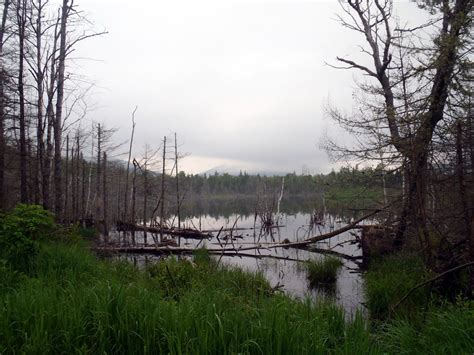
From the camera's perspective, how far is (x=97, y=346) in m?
3.35

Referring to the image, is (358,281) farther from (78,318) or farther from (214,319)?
(78,318)

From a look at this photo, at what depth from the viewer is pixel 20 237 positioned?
5.91 metres

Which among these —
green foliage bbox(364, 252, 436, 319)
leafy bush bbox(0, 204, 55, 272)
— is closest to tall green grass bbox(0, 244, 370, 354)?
leafy bush bbox(0, 204, 55, 272)

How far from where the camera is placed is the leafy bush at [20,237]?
5855mm

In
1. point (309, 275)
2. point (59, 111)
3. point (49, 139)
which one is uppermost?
point (59, 111)

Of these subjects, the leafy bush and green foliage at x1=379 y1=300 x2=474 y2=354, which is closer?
green foliage at x1=379 y1=300 x2=474 y2=354

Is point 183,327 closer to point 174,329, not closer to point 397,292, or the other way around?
point 174,329

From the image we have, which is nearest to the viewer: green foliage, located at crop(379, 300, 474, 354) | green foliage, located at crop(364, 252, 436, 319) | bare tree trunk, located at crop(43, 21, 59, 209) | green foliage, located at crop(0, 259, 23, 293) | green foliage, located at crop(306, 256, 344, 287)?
green foliage, located at crop(379, 300, 474, 354)

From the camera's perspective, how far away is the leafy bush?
5855 mm

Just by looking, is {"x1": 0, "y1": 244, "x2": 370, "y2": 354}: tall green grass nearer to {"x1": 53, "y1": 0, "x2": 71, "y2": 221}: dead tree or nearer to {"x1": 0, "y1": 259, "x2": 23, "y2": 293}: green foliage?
{"x1": 0, "y1": 259, "x2": 23, "y2": 293}: green foliage

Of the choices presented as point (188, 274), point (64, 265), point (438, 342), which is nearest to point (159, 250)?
point (188, 274)

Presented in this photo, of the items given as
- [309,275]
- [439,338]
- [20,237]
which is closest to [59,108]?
[20,237]

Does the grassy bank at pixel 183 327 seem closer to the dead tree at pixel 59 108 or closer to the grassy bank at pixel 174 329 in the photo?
the grassy bank at pixel 174 329

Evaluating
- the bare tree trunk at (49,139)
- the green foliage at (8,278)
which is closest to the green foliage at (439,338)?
the green foliage at (8,278)
